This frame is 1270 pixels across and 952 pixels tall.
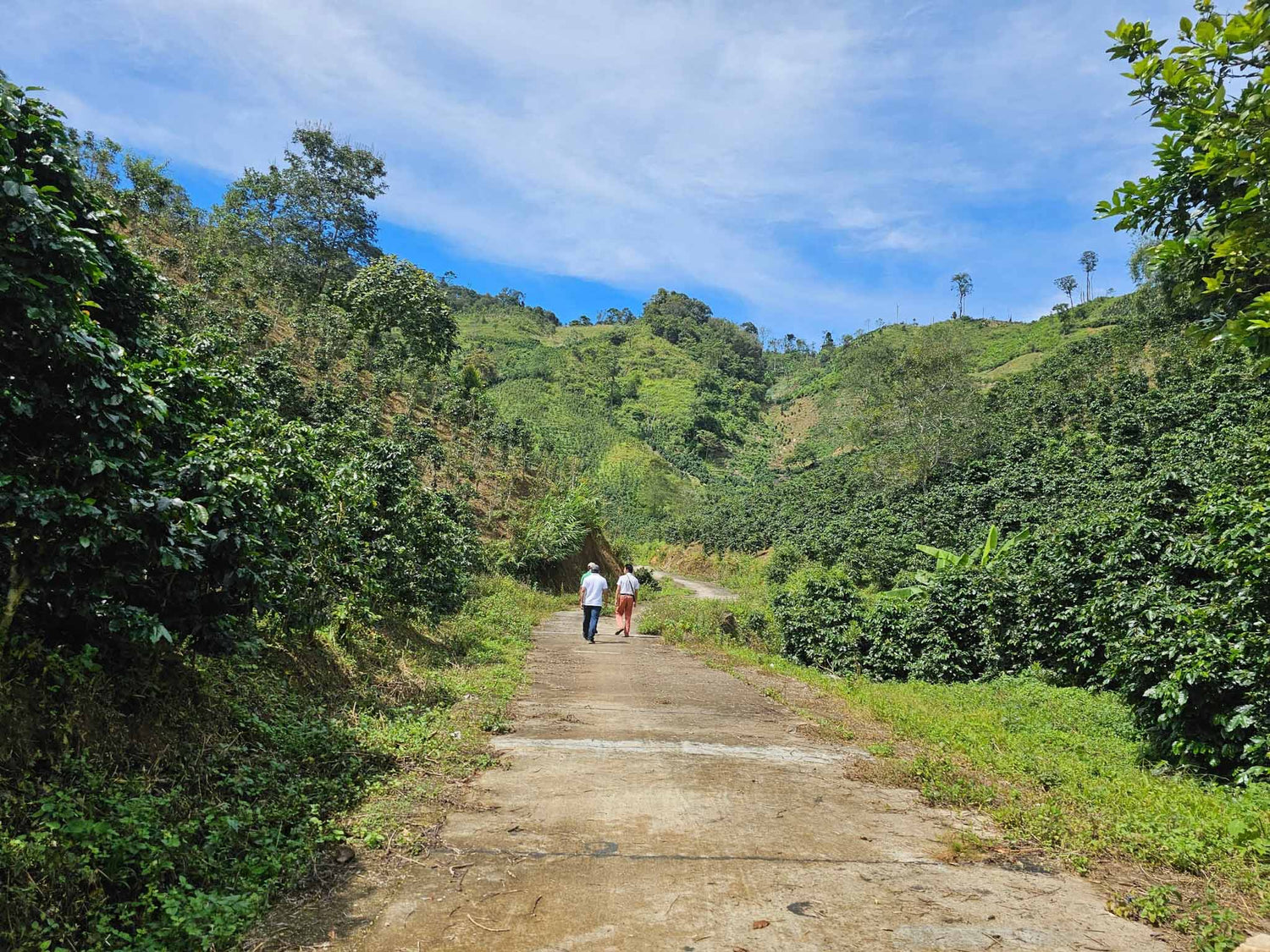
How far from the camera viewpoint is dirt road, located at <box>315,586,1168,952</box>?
3.03 meters

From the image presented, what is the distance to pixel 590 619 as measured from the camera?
1386cm

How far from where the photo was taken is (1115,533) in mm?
10297

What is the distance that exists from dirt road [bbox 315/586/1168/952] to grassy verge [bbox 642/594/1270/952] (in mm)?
328

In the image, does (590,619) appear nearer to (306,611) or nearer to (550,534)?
(306,611)

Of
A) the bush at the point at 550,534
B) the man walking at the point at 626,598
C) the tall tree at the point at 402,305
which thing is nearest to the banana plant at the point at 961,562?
the man walking at the point at 626,598

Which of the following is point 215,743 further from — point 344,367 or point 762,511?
point 762,511

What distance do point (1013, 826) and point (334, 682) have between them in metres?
6.01

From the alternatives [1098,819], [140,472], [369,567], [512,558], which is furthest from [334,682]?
[512,558]

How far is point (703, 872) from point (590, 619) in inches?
408

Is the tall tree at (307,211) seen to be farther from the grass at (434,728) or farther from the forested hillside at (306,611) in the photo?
the grass at (434,728)

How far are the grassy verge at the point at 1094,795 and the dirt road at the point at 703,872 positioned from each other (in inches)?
12.9

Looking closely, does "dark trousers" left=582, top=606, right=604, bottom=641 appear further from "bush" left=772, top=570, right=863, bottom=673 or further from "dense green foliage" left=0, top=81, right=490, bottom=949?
"dense green foliage" left=0, top=81, right=490, bottom=949

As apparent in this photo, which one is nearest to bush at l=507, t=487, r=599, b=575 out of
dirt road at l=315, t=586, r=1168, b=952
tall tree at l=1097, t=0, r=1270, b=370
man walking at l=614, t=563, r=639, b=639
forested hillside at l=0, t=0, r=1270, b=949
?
forested hillside at l=0, t=0, r=1270, b=949

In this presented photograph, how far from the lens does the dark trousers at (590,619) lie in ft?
44.8
